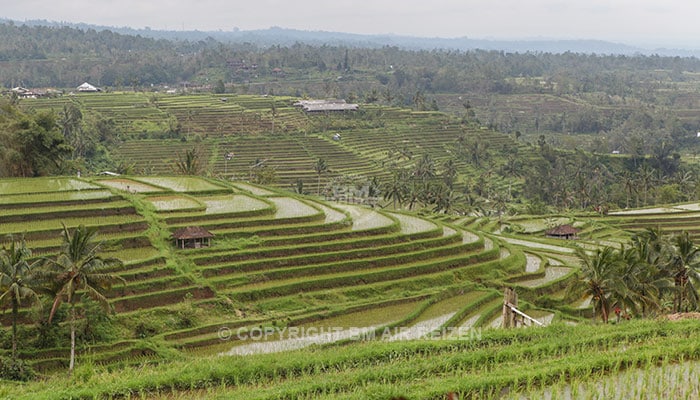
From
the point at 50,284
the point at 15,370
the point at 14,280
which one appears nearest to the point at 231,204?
the point at 50,284

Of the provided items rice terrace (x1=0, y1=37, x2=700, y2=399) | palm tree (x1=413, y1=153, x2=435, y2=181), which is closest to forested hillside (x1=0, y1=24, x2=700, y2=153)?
palm tree (x1=413, y1=153, x2=435, y2=181)

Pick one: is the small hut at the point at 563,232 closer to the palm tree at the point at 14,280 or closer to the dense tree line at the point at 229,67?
the palm tree at the point at 14,280

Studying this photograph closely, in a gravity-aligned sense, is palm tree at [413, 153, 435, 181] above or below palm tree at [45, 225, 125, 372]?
below

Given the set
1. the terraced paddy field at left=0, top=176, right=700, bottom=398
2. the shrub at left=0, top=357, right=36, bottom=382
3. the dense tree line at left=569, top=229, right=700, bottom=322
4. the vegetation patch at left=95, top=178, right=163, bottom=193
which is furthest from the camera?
the vegetation patch at left=95, top=178, right=163, bottom=193

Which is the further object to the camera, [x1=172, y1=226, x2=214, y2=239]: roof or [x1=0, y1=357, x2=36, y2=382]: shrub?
[x1=172, y1=226, x2=214, y2=239]: roof

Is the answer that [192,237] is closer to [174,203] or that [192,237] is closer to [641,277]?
[174,203]

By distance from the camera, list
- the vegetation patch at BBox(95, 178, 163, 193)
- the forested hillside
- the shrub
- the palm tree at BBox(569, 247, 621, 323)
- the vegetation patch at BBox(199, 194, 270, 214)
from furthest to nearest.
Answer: the forested hillside < the vegetation patch at BBox(95, 178, 163, 193) < the vegetation patch at BBox(199, 194, 270, 214) < the palm tree at BBox(569, 247, 621, 323) < the shrub

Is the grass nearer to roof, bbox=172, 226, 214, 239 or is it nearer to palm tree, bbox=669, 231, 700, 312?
palm tree, bbox=669, 231, 700, 312
